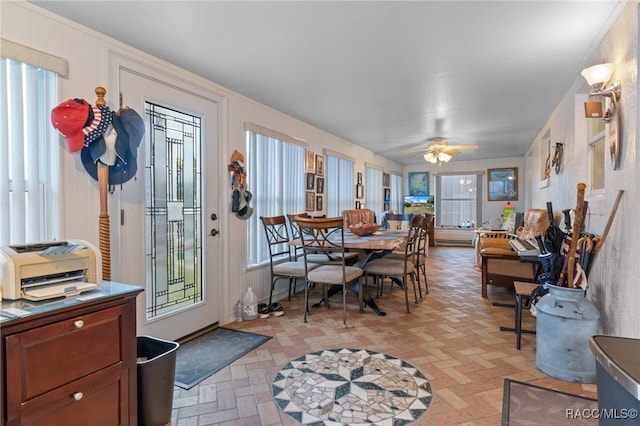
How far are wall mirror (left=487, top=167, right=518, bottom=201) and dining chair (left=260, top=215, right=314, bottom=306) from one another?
21.0 ft

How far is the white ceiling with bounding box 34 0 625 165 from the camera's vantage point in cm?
195

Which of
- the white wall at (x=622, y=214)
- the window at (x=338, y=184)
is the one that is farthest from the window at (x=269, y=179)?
the white wall at (x=622, y=214)

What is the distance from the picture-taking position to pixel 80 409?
1384 millimetres

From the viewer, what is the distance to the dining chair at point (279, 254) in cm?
362

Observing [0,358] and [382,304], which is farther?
[382,304]

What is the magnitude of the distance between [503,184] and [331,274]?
271 inches

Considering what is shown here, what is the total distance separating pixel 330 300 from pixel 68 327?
3029 mm

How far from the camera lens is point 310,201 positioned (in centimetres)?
492

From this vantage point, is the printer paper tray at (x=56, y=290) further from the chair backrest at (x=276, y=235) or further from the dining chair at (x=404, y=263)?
the dining chair at (x=404, y=263)

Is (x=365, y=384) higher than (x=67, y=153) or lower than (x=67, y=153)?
lower

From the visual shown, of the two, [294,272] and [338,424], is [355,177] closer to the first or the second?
[294,272]

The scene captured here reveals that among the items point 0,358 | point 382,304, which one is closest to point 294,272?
point 382,304

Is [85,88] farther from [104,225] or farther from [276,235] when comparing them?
[276,235]

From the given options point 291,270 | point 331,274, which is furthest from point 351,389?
point 291,270
